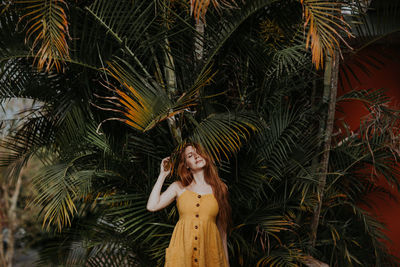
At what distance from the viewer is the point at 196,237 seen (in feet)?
8.86

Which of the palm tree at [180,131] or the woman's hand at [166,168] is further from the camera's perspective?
the palm tree at [180,131]

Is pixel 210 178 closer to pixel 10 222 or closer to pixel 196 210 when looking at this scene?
pixel 196 210

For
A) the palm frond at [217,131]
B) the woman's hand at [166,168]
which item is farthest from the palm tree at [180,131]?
the woman's hand at [166,168]

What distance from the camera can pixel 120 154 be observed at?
391 centimetres

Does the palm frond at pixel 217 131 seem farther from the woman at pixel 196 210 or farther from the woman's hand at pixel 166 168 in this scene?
the woman's hand at pixel 166 168

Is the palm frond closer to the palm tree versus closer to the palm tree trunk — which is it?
→ the palm tree

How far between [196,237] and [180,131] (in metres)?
1.04

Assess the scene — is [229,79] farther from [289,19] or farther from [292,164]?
[292,164]

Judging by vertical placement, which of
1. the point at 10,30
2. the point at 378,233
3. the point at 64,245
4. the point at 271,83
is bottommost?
the point at 378,233

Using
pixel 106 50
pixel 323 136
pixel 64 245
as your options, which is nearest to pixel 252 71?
pixel 323 136

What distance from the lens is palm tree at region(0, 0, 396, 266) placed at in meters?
3.42

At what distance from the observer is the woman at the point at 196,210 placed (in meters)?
2.70

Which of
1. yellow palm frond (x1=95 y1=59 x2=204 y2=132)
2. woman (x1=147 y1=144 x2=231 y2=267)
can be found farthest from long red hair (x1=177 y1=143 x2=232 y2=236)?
yellow palm frond (x1=95 y1=59 x2=204 y2=132)

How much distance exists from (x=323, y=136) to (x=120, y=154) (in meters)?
1.90
